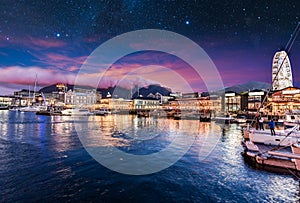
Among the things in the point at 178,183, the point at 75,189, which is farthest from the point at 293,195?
the point at 75,189

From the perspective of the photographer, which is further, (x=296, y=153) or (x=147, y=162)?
(x=147, y=162)

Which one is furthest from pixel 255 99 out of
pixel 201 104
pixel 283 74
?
pixel 201 104

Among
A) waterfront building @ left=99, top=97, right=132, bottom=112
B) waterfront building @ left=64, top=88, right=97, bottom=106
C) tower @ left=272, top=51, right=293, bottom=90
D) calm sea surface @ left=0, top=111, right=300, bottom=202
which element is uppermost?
tower @ left=272, top=51, right=293, bottom=90

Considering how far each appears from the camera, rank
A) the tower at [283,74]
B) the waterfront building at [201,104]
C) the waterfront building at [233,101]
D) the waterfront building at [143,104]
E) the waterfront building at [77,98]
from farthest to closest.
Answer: the waterfront building at [77,98] → the waterfront building at [143,104] → the waterfront building at [201,104] → the tower at [283,74] → the waterfront building at [233,101]

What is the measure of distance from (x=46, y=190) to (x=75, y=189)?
128cm

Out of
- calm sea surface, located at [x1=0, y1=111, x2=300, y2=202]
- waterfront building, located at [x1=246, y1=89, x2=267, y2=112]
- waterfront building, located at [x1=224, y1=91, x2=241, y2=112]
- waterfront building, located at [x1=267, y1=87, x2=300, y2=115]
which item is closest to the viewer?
Result: calm sea surface, located at [x1=0, y1=111, x2=300, y2=202]

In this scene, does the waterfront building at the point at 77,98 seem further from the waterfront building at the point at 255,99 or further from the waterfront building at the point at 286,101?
the waterfront building at the point at 286,101

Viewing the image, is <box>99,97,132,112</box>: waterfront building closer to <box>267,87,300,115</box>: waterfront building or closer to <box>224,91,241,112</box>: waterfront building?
<box>224,91,241,112</box>: waterfront building

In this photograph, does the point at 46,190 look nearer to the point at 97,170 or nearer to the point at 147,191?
the point at 97,170

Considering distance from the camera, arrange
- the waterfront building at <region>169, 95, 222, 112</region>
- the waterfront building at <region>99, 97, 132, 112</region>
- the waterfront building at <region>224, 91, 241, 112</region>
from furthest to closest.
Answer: the waterfront building at <region>99, 97, 132, 112</region>
the waterfront building at <region>169, 95, 222, 112</region>
the waterfront building at <region>224, 91, 241, 112</region>

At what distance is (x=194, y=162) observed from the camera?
44.2ft

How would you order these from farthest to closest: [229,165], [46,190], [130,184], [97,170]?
1. [229,165]
2. [97,170]
3. [130,184]
4. [46,190]

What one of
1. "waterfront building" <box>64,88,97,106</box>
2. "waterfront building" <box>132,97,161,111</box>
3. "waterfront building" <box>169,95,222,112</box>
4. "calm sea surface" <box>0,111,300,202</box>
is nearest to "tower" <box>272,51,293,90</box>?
"waterfront building" <box>169,95,222,112</box>

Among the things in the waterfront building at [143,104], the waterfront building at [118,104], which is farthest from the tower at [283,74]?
the waterfront building at [118,104]
